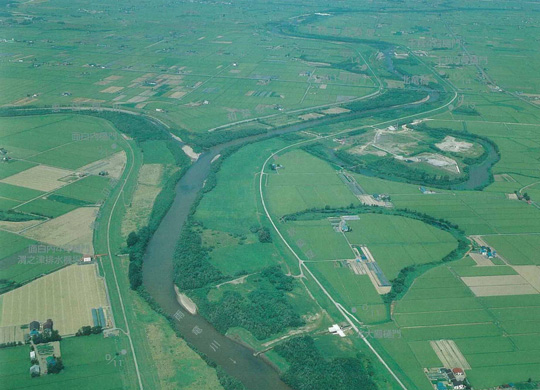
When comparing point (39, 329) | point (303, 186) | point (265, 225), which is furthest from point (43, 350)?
point (303, 186)

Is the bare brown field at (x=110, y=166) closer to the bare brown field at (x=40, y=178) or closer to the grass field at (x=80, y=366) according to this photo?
the bare brown field at (x=40, y=178)

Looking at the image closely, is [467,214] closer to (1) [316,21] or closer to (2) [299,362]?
(2) [299,362]

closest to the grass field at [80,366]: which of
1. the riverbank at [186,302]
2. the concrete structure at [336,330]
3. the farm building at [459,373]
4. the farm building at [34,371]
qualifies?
the farm building at [34,371]

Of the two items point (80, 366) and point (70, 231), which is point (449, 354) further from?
point (70, 231)

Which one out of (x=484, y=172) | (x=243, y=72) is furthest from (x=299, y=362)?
(x=243, y=72)

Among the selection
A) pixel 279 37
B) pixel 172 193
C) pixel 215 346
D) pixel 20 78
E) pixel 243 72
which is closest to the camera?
pixel 215 346

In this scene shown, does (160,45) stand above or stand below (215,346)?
above
